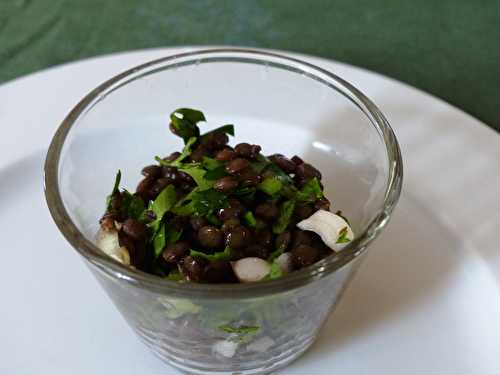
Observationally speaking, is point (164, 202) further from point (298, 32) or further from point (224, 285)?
point (298, 32)

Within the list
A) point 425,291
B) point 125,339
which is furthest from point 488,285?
point 125,339

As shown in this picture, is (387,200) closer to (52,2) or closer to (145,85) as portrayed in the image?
(145,85)

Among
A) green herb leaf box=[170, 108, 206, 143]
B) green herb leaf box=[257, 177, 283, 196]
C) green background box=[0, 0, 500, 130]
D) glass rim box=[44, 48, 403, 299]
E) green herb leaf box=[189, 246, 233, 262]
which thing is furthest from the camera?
green background box=[0, 0, 500, 130]

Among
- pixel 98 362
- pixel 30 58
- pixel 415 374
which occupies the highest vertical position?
pixel 30 58

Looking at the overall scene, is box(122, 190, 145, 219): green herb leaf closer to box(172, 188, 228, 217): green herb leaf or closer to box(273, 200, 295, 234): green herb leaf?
box(172, 188, 228, 217): green herb leaf

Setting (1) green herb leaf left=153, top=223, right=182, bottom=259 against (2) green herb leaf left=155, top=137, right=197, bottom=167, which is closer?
(1) green herb leaf left=153, top=223, right=182, bottom=259

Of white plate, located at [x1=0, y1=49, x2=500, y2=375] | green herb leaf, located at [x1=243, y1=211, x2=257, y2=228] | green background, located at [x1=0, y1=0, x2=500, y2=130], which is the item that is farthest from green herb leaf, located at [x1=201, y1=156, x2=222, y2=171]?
green background, located at [x1=0, y1=0, x2=500, y2=130]

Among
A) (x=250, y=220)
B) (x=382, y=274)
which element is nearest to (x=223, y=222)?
(x=250, y=220)
